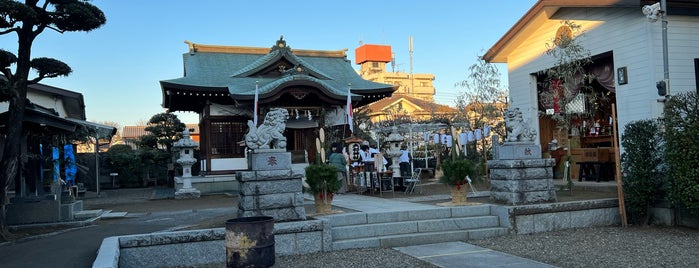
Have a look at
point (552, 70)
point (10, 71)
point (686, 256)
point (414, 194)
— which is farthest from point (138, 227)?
point (552, 70)

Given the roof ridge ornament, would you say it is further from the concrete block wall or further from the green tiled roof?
the concrete block wall

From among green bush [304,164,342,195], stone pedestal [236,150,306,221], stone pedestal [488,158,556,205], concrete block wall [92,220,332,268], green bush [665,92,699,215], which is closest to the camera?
concrete block wall [92,220,332,268]

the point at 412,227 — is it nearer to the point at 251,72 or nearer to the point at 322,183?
the point at 322,183

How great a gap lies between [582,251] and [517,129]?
3089 millimetres

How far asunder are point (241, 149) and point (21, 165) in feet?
29.7

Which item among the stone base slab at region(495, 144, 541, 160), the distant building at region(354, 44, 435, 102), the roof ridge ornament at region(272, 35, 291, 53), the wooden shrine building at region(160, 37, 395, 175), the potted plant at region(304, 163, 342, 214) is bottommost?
the potted plant at region(304, 163, 342, 214)

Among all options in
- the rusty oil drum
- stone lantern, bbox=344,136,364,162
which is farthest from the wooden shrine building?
the rusty oil drum

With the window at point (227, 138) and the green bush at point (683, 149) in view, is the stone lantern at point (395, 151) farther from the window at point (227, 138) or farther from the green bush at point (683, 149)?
the green bush at point (683, 149)

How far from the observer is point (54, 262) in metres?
7.02

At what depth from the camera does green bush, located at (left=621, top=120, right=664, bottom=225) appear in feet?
31.8

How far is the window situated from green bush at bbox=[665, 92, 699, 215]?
13808mm

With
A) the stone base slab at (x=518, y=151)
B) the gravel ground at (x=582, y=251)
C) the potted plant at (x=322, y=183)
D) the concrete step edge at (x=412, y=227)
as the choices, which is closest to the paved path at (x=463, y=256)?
the gravel ground at (x=582, y=251)

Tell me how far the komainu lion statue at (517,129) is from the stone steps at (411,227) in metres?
1.72

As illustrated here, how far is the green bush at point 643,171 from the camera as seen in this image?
9.70 m
